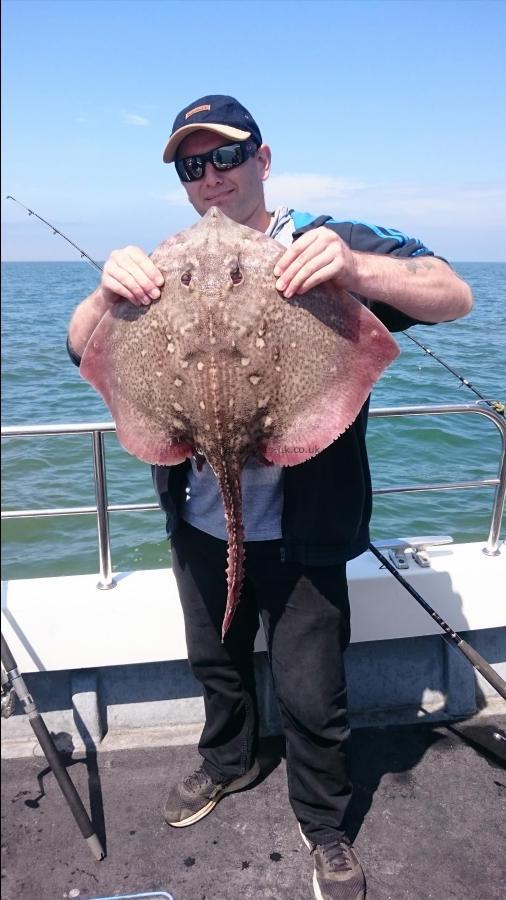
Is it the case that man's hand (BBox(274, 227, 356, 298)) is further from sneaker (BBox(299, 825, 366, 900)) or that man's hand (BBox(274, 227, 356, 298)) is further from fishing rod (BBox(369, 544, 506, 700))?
sneaker (BBox(299, 825, 366, 900))

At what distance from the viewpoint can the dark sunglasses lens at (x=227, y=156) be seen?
7.55 ft

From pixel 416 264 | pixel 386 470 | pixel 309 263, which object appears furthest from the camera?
pixel 386 470

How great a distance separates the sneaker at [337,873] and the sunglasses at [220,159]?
271 cm

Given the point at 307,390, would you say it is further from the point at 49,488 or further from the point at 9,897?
the point at 49,488

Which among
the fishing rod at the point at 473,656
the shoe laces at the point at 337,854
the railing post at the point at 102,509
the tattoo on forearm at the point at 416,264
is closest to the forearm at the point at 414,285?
the tattoo on forearm at the point at 416,264

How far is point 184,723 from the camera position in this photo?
3.66 metres

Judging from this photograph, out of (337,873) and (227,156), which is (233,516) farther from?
(337,873)

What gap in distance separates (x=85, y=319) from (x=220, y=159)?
730 mm

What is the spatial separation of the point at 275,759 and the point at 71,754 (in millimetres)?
1057

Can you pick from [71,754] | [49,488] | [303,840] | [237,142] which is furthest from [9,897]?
[49,488]

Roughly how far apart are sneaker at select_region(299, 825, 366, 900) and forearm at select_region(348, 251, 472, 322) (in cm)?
218

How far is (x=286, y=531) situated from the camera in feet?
8.21

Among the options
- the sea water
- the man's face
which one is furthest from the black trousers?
the sea water

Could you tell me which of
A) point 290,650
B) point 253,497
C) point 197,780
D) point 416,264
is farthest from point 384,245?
point 197,780
